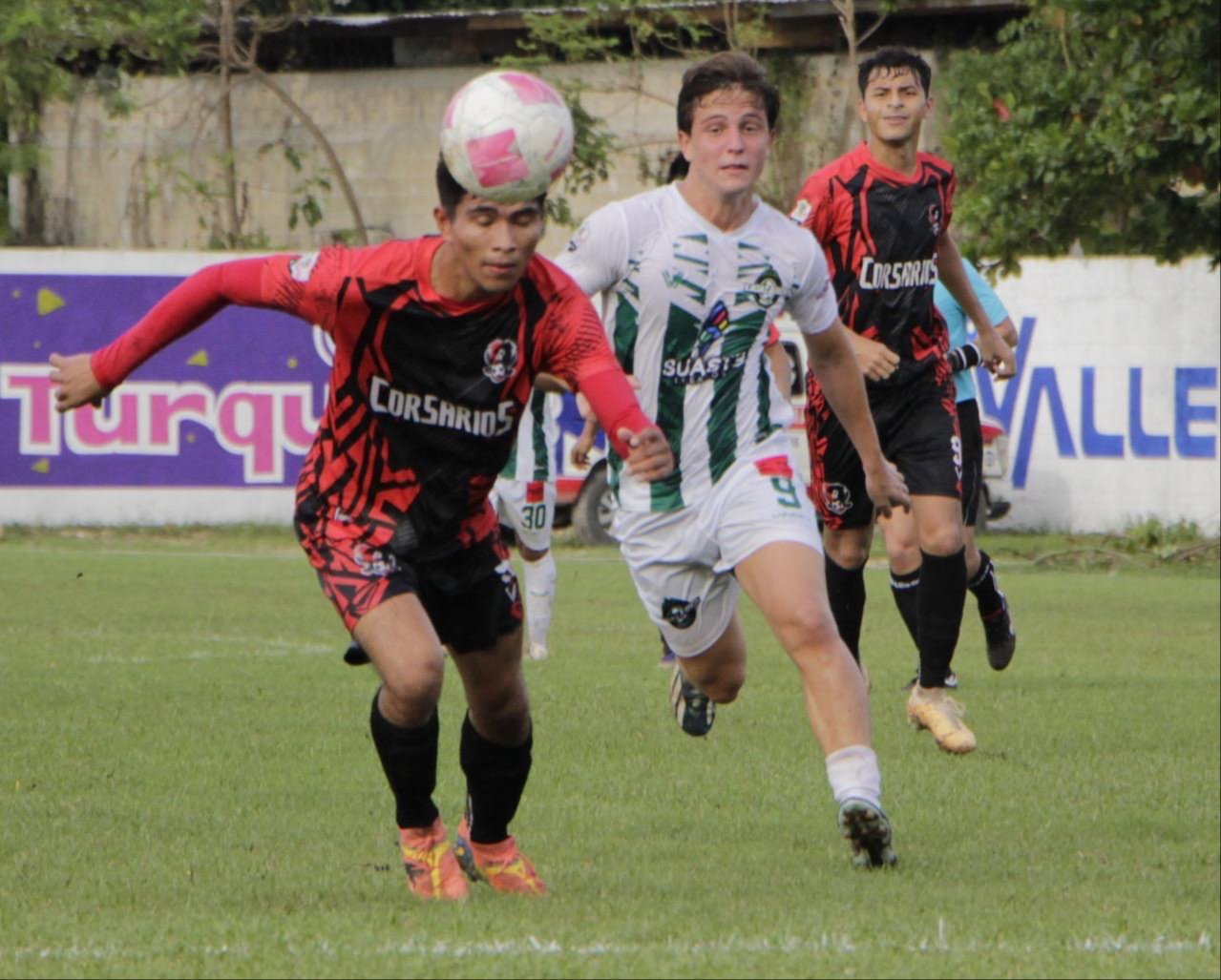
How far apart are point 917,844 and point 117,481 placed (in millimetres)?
15723

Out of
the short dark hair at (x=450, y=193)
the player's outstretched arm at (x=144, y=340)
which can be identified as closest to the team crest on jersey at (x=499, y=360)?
the short dark hair at (x=450, y=193)

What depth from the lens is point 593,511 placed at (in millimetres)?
21609

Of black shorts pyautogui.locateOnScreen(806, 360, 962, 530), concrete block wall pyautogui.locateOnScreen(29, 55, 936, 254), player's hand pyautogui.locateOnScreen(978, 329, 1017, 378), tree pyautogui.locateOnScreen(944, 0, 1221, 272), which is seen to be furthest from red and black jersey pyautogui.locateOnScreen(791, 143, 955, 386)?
concrete block wall pyautogui.locateOnScreen(29, 55, 936, 254)

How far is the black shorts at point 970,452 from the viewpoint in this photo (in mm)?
9508

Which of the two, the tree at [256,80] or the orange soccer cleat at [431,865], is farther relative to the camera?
the tree at [256,80]

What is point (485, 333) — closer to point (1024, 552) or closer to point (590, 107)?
point (1024, 552)

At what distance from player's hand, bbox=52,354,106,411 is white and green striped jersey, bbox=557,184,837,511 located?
1.66 m

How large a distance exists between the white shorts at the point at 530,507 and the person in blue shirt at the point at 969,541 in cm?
284

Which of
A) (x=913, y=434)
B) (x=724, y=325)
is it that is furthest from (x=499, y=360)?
(x=913, y=434)

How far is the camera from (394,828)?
7.28m

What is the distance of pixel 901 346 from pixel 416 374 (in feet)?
11.3

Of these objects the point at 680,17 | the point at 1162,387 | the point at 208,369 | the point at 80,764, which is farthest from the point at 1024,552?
the point at 80,764

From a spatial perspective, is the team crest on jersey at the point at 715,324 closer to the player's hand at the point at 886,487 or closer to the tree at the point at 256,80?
the player's hand at the point at 886,487

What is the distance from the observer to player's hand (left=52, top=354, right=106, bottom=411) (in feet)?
17.7
